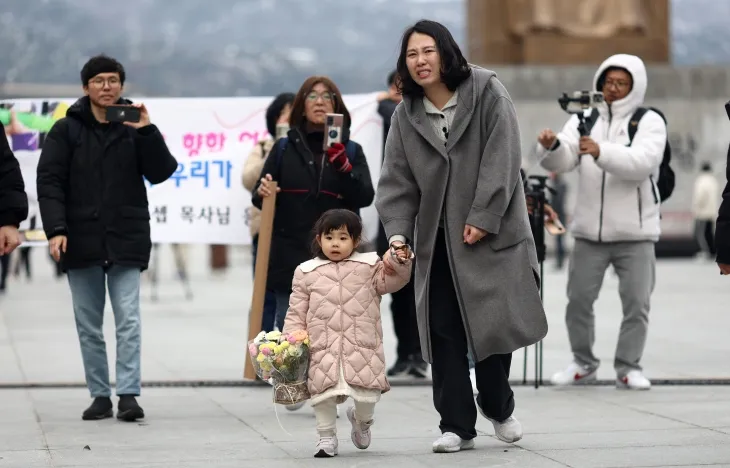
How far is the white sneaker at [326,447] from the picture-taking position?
6.59 metres

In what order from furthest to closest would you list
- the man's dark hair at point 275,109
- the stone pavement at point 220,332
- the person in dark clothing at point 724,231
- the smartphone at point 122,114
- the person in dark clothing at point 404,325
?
the stone pavement at point 220,332
the person in dark clothing at point 404,325
the man's dark hair at point 275,109
the smartphone at point 122,114
the person in dark clothing at point 724,231

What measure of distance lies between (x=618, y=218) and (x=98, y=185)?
315 centimetres

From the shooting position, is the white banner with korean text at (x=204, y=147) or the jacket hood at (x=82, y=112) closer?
the jacket hood at (x=82, y=112)

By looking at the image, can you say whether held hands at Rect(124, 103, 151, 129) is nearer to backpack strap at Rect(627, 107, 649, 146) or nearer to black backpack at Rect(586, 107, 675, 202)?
black backpack at Rect(586, 107, 675, 202)

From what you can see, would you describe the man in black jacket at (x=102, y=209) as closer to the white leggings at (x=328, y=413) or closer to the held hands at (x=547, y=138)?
the white leggings at (x=328, y=413)

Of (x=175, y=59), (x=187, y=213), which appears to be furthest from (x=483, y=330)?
(x=175, y=59)

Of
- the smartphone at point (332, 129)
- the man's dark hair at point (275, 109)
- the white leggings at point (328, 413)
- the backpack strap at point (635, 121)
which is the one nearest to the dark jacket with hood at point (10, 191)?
Result: the white leggings at point (328, 413)

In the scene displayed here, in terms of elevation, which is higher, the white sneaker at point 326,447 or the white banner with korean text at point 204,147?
the white banner with korean text at point 204,147

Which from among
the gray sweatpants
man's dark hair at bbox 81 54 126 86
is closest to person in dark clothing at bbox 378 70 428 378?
the gray sweatpants

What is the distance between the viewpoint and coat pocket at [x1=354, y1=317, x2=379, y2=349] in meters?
6.60

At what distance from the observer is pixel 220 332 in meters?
13.7

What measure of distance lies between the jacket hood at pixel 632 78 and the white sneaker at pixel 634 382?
1.58 m

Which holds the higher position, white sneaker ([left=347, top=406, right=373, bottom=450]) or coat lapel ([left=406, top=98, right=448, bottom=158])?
coat lapel ([left=406, top=98, right=448, bottom=158])

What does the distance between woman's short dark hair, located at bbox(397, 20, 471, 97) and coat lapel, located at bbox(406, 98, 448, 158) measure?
59 millimetres
